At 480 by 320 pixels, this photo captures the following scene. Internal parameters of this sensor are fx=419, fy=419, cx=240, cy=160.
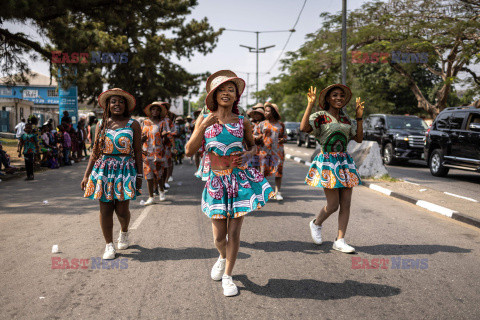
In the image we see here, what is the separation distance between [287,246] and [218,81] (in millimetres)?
2493

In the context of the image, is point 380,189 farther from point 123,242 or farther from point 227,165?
point 227,165

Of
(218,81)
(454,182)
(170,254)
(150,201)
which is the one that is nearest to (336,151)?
(218,81)

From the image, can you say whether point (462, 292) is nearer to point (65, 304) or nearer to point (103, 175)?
point (65, 304)

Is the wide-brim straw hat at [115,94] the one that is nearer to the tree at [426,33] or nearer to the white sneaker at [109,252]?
the white sneaker at [109,252]

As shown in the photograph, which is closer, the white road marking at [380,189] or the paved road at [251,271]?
the paved road at [251,271]

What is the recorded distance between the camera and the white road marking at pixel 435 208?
A: 719 centimetres

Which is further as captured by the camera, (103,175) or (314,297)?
(103,175)

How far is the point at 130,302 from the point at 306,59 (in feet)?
67.0

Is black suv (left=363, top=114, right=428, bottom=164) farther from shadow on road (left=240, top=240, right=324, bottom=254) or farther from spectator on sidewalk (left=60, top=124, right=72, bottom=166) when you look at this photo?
spectator on sidewalk (left=60, top=124, right=72, bottom=166)

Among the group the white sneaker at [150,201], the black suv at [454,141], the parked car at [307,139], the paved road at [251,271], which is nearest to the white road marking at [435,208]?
the paved road at [251,271]

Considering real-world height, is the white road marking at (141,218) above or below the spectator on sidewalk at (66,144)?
below

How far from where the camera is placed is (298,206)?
7988 mm

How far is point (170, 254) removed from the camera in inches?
192

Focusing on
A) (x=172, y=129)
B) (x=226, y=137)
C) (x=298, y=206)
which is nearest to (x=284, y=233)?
(x=298, y=206)
